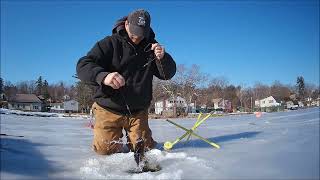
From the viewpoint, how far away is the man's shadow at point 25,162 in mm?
2113

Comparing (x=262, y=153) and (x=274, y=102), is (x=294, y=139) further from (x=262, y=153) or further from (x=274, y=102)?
(x=274, y=102)

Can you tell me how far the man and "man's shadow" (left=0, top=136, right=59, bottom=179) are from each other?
2.30 feet

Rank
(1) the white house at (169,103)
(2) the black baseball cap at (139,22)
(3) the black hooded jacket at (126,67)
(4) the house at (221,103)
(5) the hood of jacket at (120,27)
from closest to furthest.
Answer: (2) the black baseball cap at (139,22) → (3) the black hooded jacket at (126,67) → (5) the hood of jacket at (120,27) → (1) the white house at (169,103) → (4) the house at (221,103)

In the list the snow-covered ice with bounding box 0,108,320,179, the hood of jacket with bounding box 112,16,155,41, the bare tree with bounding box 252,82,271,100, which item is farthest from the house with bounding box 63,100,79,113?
the snow-covered ice with bounding box 0,108,320,179

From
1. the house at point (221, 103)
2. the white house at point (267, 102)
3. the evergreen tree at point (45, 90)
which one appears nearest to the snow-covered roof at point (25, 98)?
the evergreen tree at point (45, 90)

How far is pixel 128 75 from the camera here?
141 inches

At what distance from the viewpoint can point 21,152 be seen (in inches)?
112

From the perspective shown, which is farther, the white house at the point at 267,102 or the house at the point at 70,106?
the white house at the point at 267,102

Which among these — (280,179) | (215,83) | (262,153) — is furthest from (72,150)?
(215,83)

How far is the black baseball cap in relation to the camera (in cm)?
336

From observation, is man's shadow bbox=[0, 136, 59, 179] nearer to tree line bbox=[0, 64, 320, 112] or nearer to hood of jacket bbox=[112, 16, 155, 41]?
hood of jacket bbox=[112, 16, 155, 41]

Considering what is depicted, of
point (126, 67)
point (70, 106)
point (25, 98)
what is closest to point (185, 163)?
point (126, 67)

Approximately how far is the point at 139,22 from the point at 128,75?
57 centimetres

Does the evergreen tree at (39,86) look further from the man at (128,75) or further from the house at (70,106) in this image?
the man at (128,75)
